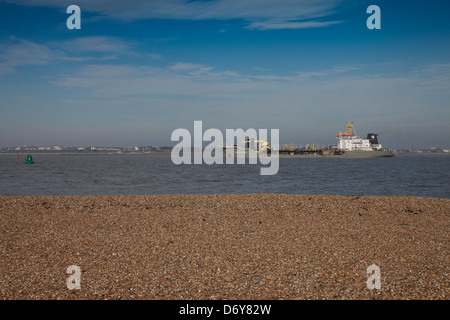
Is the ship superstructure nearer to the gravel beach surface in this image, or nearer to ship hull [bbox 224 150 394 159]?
ship hull [bbox 224 150 394 159]

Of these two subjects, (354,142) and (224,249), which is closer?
(224,249)

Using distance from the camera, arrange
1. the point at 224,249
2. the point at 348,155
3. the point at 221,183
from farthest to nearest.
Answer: the point at 348,155 < the point at 221,183 < the point at 224,249

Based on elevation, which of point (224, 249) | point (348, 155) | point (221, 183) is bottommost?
point (221, 183)

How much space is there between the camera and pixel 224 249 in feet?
28.8

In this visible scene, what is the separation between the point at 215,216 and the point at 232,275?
6.62 meters

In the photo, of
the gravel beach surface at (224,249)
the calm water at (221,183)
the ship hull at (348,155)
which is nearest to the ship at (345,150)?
the ship hull at (348,155)

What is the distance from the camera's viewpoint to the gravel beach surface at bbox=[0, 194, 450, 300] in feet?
20.2

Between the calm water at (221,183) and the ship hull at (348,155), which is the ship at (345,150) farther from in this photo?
the calm water at (221,183)

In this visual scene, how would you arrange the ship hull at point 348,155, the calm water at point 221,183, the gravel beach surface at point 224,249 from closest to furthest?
1. the gravel beach surface at point 224,249
2. the calm water at point 221,183
3. the ship hull at point 348,155

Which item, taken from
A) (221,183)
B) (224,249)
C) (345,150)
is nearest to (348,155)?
(345,150)

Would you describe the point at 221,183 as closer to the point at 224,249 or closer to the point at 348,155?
the point at 224,249

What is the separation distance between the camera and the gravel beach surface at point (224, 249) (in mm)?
6156

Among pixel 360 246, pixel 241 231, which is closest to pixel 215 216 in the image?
pixel 241 231
